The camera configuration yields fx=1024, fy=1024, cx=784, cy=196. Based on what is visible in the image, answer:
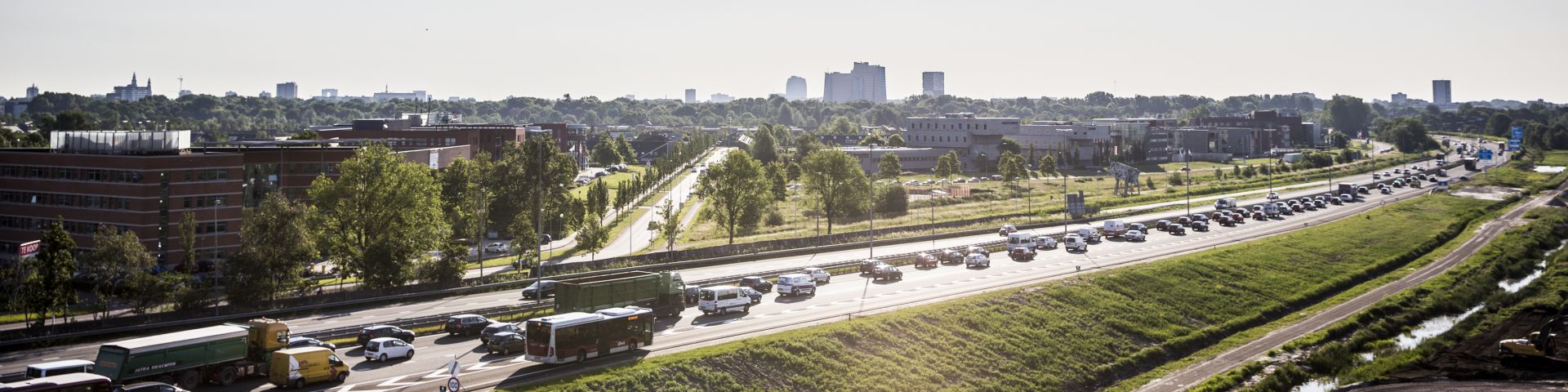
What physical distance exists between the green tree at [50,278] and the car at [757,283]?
103 feet

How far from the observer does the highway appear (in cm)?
3616

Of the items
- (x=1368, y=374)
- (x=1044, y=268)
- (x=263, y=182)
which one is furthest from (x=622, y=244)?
(x=1368, y=374)

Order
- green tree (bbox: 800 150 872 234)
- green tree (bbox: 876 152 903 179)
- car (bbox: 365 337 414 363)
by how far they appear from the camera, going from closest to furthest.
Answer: car (bbox: 365 337 414 363) → green tree (bbox: 800 150 872 234) → green tree (bbox: 876 152 903 179)

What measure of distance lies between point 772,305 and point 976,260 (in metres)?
19.9

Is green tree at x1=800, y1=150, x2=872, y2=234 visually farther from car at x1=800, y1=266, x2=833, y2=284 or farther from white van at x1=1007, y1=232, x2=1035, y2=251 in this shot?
car at x1=800, y1=266, x2=833, y2=284

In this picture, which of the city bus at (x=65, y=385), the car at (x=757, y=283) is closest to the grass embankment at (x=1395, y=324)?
the car at (x=757, y=283)

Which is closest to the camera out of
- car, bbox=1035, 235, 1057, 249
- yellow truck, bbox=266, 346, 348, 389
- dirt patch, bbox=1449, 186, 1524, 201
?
yellow truck, bbox=266, 346, 348, 389

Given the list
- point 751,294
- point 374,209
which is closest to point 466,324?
point 751,294

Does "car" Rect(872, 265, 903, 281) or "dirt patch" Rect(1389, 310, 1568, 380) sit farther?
"car" Rect(872, 265, 903, 281)

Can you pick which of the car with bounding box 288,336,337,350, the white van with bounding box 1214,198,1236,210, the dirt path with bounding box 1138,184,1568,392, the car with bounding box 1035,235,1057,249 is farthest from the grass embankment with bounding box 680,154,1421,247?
the car with bounding box 288,336,337,350

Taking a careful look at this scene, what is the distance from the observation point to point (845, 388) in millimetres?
41062

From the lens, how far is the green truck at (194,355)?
3162 cm

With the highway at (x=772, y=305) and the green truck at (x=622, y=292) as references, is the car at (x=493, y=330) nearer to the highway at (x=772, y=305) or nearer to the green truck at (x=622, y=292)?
the highway at (x=772, y=305)

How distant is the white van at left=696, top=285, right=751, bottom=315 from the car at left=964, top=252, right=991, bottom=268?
870 inches
